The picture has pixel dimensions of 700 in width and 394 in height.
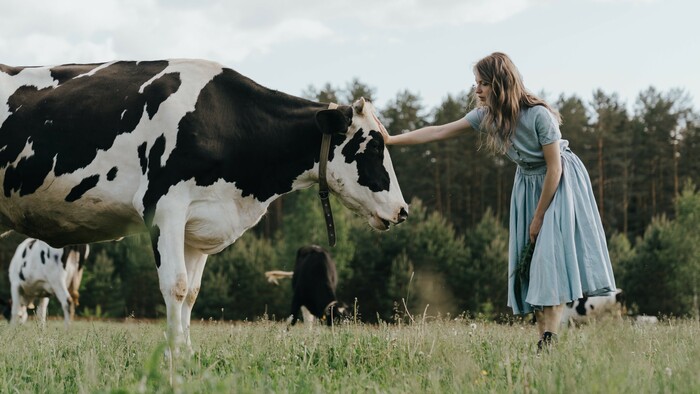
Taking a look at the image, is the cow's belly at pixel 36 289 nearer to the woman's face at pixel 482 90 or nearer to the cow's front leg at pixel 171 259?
the cow's front leg at pixel 171 259

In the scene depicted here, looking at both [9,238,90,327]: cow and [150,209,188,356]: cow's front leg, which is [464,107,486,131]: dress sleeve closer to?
[150,209,188,356]: cow's front leg

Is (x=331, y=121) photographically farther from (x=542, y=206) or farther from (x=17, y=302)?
(x=17, y=302)

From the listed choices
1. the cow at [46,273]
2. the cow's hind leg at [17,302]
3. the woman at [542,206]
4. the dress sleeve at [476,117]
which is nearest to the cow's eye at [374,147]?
the dress sleeve at [476,117]

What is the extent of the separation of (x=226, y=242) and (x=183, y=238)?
0.70 metres

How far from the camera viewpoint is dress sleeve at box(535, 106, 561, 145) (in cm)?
651

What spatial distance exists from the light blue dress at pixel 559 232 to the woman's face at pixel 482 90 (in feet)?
1.14

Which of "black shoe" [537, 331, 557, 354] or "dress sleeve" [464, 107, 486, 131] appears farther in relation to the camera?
"dress sleeve" [464, 107, 486, 131]

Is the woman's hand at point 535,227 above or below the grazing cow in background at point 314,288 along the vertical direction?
above

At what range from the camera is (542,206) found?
6527mm

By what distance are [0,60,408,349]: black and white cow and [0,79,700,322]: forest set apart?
1143 inches

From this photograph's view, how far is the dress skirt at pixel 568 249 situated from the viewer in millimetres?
6453

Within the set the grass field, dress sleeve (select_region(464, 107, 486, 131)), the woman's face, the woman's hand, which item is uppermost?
the woman's face

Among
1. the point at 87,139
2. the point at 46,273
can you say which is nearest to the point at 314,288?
the point at 46,273

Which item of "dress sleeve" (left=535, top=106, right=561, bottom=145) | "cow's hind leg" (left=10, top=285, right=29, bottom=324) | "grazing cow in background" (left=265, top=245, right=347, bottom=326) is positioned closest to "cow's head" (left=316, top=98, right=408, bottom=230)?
"dress sleeve" (left=535, top=106, right=561, bottom=145)
